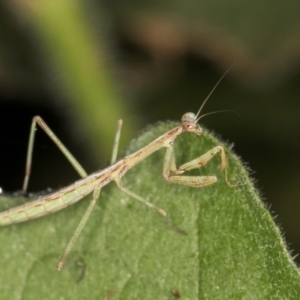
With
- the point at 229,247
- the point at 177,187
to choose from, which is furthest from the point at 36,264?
the point at 229,247

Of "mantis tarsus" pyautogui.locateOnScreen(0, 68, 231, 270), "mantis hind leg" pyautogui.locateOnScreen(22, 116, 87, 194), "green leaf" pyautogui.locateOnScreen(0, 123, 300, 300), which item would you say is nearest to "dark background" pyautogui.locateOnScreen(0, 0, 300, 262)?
"mantis hind leg" pyautogui.locateOnScreen(22, 116, 87, 194)

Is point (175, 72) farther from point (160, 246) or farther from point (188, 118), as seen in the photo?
point (160, 246)

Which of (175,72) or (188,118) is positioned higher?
(175,72)

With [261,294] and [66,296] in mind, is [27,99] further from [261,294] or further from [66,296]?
[261,294]

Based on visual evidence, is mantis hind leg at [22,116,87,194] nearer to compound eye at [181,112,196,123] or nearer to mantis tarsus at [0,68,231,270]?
mantis tarsus at [0,68,231,270]

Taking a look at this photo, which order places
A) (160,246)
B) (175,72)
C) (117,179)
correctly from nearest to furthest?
1. (160,246)
2. (117,179)
3. (175,72)

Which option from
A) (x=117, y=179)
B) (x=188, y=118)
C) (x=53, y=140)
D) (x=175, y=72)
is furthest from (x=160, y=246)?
(x=175, y=72)
